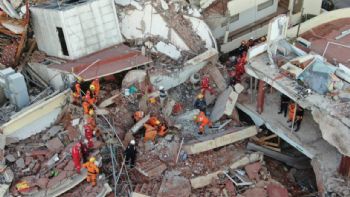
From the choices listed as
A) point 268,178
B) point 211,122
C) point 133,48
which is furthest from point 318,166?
point 133,48

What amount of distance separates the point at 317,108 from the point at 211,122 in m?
4.62

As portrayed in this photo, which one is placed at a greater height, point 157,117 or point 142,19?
point 142,19

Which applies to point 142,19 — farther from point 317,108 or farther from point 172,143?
point 317,108

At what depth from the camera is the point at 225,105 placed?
21344mm

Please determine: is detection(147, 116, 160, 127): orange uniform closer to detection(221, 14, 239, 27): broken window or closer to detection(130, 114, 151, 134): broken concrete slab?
detection(130, 114, 151, 134): broken concrete slab

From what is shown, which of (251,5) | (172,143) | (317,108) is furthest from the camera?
(251,5)

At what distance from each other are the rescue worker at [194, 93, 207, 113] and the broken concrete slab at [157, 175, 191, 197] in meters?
3.84

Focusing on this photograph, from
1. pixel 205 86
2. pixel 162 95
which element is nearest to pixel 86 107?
pixel 162 95

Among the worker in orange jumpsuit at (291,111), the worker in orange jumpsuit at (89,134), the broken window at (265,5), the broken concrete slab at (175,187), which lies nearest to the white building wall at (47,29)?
the worker in orange jumpsuit at (89,134)

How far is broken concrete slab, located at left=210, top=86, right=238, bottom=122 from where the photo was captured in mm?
21297

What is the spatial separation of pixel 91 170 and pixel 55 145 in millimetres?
2163

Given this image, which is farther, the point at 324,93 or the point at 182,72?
the point at 182,72

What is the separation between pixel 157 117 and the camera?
2105 centimetres

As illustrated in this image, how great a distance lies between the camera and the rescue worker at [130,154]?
63.5 feet
